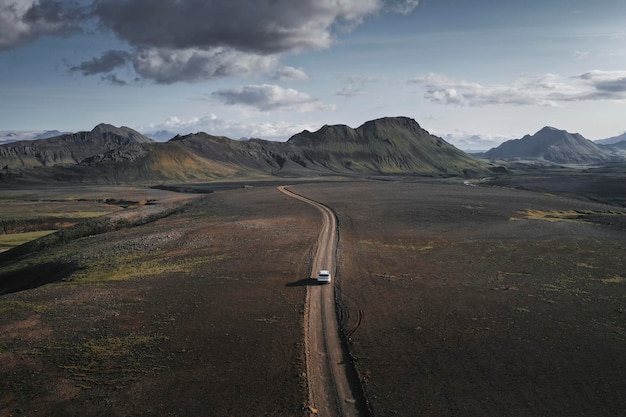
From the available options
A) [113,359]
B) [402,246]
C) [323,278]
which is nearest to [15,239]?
[113,359]

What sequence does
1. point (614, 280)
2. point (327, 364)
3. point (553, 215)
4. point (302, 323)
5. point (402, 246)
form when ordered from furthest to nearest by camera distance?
point (553, 215) → point (402, 246) → point (614, 280) → point (302, 323) → point (327, 364)

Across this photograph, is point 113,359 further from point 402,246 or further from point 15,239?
point 15,239

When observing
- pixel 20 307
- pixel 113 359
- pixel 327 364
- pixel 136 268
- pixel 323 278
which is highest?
pixel 323 278

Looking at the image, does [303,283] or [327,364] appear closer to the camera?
[327,364]

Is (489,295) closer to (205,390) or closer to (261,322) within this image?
(261,322)

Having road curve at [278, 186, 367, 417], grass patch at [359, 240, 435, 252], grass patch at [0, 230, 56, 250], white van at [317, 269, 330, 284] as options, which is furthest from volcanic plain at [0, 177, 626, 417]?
grass patch at [0, 230, 56, 250]

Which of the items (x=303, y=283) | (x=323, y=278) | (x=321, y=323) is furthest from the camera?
(x=303, y=283)

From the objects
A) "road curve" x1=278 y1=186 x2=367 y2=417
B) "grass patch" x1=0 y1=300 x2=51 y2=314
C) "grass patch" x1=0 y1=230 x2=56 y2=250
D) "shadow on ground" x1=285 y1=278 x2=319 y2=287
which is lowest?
"grass patch" x1=0 y1=230 x2=56 y2=250

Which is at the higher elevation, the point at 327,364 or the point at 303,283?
the point at 303,283

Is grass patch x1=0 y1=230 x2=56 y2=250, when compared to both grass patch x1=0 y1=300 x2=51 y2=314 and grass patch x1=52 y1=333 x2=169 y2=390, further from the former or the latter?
grass patch x1=52 y1=333 x2=169 y2=390
